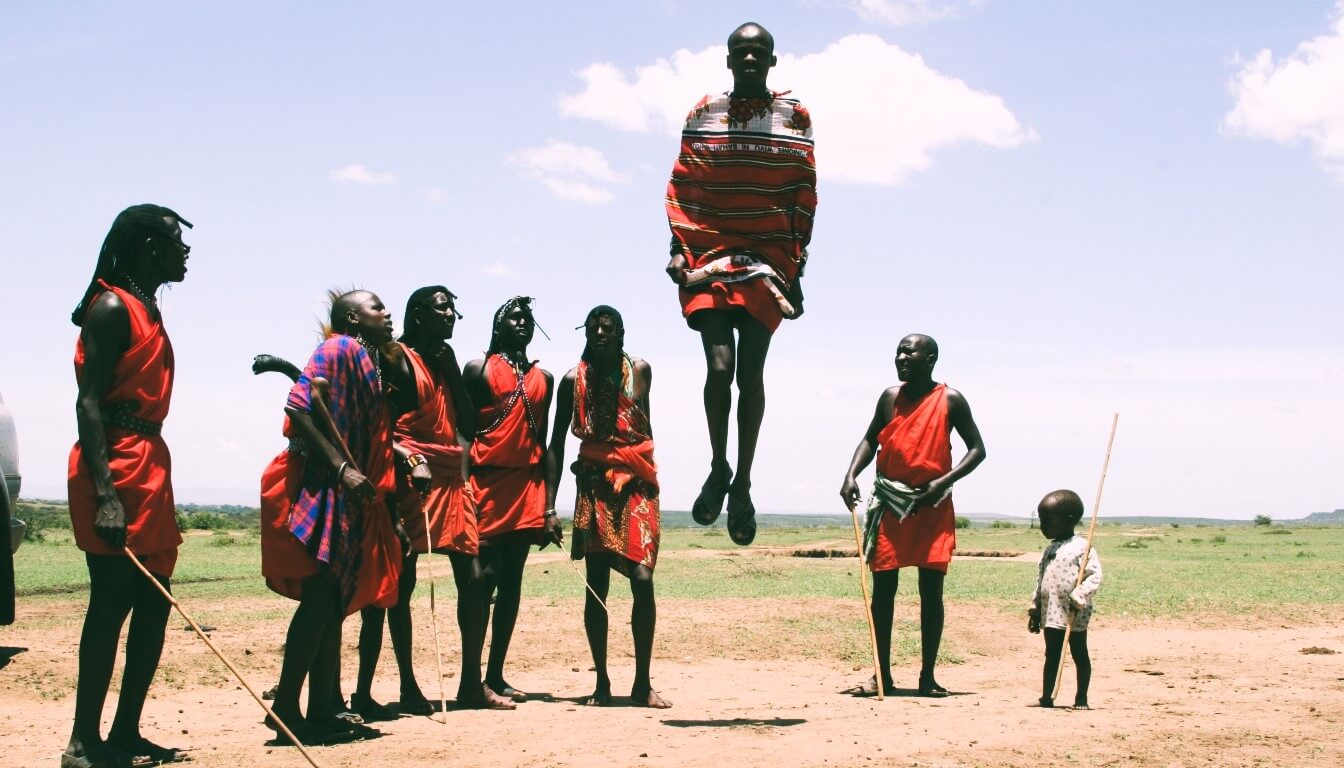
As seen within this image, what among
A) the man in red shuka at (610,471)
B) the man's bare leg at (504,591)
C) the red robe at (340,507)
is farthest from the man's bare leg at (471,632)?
the red robe at (340,507)

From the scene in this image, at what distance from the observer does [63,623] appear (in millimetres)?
11828

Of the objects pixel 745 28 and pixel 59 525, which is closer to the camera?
pixel 745 28

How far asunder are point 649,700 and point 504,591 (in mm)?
1264

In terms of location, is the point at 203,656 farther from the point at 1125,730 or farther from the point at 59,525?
the point at 59,525

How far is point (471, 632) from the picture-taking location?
26.5 feet

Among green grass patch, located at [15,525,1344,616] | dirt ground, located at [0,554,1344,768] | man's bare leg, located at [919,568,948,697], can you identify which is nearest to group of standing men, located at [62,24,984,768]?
dirt ground, located at [0,554,1344,768]

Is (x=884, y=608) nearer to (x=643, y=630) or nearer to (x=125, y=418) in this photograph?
(x=643, y=630)

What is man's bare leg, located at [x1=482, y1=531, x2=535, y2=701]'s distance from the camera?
8367 millimetres

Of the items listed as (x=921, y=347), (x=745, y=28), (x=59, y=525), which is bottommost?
(x=59, y=525)

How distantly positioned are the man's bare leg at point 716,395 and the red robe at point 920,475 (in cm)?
286

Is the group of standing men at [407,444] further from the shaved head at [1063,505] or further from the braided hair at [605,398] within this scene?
the shaved head at [1063,505]

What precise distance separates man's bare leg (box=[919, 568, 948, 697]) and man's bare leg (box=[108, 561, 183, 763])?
477 centimetres

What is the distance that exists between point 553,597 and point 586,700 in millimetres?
6462

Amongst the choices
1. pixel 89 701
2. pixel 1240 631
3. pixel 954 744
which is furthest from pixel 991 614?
pixel 89 701
